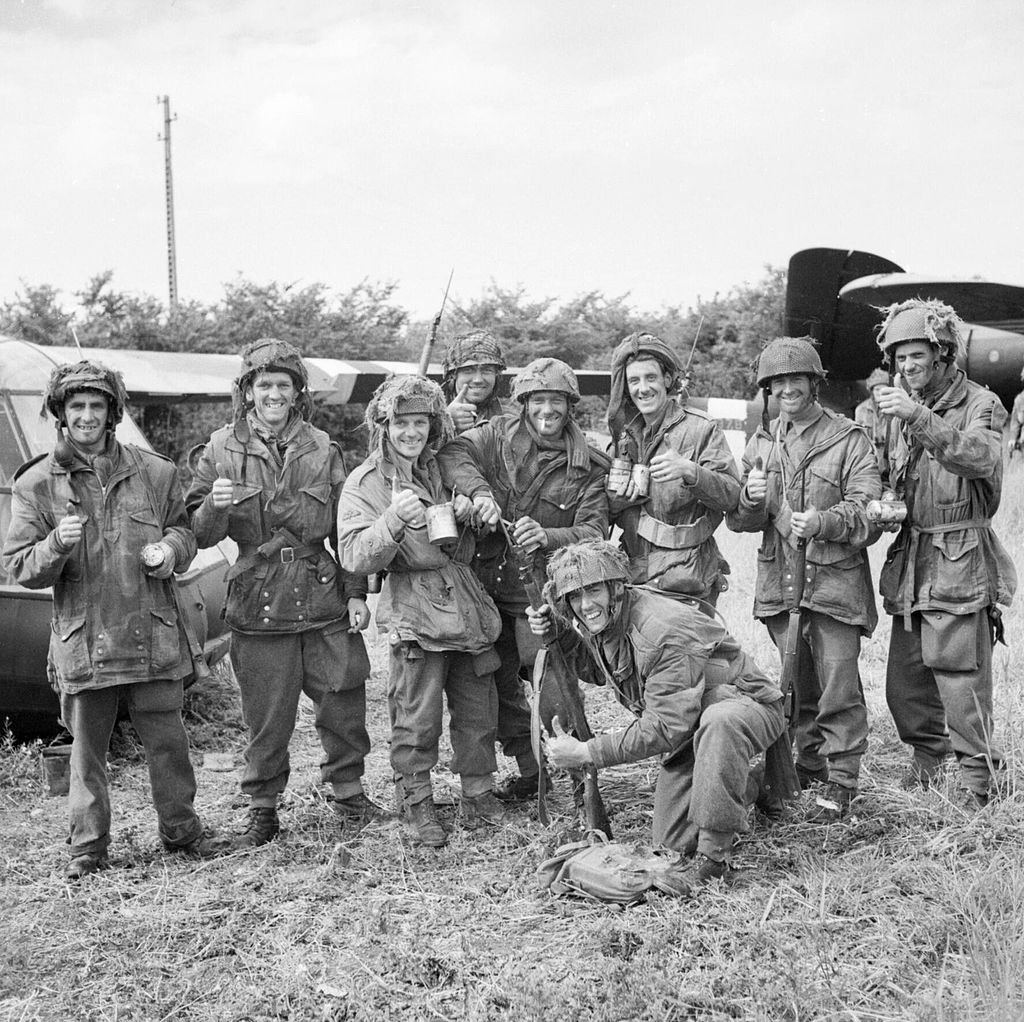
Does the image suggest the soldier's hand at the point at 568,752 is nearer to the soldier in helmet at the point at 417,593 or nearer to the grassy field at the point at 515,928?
the grassy field at the point at 515,928

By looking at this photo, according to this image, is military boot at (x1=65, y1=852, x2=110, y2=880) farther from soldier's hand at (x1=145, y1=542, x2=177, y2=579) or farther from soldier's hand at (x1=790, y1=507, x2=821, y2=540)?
soldier's hand at (x1=790, y1=507, x2=821, y2=540)

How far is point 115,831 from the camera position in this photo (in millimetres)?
5199

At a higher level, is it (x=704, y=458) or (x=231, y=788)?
(x=704, y=458)

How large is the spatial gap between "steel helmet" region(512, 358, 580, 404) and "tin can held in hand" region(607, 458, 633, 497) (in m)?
0.36

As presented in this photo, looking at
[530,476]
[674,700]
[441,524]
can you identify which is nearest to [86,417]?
[441,524]

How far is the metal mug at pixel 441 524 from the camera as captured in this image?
4.52m

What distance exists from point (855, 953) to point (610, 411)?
250 centimetres

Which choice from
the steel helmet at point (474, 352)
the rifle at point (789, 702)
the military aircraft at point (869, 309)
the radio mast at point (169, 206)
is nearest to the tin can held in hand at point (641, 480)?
the rifle at point (789, 702)

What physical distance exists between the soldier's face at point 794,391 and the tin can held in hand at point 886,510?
0.53 metres

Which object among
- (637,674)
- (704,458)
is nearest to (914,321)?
(704,458)

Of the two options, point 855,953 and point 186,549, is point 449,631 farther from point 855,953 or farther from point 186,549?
point 855,953

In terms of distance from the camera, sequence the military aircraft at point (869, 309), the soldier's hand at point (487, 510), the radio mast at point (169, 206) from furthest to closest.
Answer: the radio mast at point (169, 206)
the military aircraft at point (869, 309)
the soldier's hand at point (487, 510)

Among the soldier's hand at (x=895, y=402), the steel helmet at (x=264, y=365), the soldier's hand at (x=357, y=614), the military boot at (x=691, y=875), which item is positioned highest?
the steel helmet at (x=264, y=365)

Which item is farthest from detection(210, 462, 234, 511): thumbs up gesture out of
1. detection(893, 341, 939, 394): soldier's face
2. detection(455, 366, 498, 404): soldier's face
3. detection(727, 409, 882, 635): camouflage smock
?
detection(893, 341, 939, 394): soldier's face
